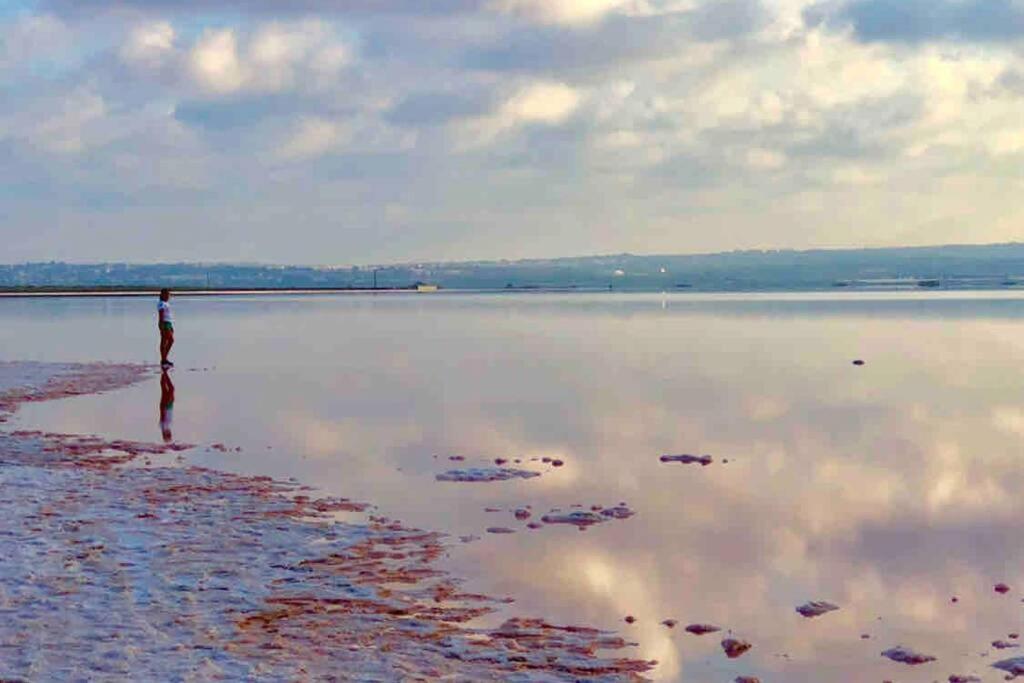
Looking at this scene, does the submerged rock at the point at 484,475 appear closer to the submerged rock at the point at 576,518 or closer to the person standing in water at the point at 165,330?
the submerged rock at the point at 576,518

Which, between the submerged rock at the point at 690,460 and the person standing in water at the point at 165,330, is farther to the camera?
the person standing in water at the point at 165,330

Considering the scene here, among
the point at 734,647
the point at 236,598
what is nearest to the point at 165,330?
the point at 236,598

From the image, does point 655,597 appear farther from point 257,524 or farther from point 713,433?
Result: point 713,433

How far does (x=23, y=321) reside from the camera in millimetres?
89938

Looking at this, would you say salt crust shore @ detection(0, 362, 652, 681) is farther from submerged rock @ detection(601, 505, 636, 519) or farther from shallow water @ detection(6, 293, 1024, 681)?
submerged rock @ detection(601, 505, 636, 519)

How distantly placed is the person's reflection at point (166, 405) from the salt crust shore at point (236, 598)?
641 centimetres

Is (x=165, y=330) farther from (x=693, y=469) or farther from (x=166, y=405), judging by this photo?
(x=693, y=469)

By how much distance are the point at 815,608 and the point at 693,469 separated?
8.14 meters

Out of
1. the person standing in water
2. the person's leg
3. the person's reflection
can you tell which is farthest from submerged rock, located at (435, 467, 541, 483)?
the person's leg

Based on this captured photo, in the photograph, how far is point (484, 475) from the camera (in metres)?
19.7

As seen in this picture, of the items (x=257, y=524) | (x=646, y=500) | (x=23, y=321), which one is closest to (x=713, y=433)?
(x=646, y=500)

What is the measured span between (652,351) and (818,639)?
125ft

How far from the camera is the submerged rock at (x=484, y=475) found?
19.4 m

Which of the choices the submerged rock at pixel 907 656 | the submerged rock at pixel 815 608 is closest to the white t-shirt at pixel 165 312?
the submerged rock at pixel 815 608
